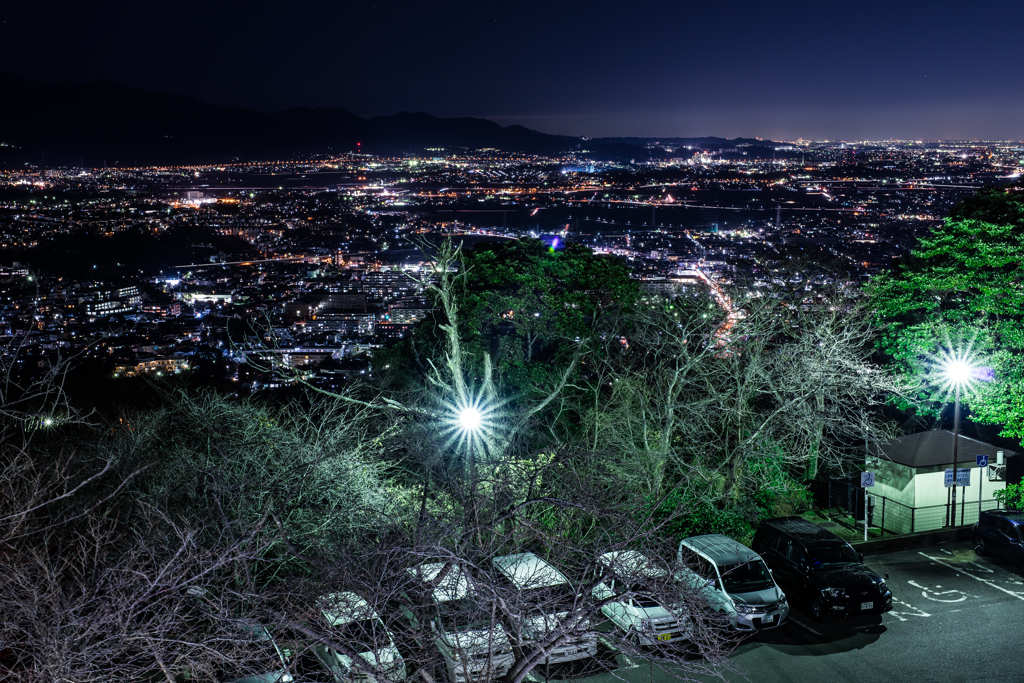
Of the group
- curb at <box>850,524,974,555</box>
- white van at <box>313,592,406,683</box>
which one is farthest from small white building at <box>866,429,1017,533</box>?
white van at <box>313,592,406,683</box>

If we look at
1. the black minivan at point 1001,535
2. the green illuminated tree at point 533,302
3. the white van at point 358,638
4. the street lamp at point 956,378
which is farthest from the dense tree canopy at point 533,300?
the white van at point 358,638

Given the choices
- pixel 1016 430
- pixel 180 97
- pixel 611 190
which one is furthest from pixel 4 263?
pixel 180 97

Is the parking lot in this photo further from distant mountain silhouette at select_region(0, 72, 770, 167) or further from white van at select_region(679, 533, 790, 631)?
distant mountain silhouette at select_region(0, 72, 770, 167)

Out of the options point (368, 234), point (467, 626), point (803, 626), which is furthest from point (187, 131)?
point (467, 626)

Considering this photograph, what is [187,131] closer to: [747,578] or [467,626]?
[747,578]

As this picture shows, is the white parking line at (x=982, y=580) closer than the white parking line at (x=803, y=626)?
No

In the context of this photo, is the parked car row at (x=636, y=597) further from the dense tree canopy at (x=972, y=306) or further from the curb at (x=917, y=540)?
the dense tree canopy at (x=972, y=306)
